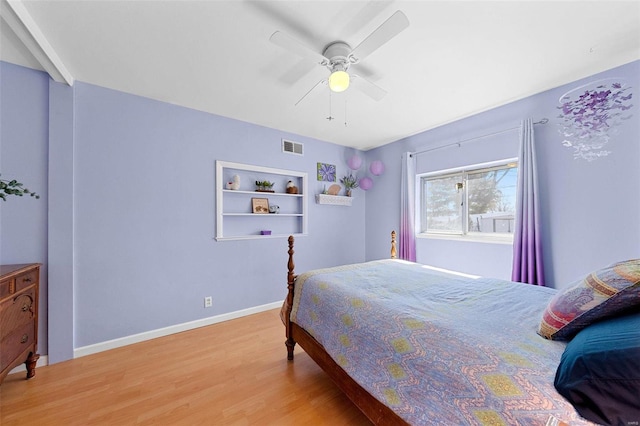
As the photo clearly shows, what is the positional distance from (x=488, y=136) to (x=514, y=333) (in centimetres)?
238

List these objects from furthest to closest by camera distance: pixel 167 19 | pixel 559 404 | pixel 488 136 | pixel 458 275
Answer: pixel 488 136
pixel 458 275
pixel 167 19
pixel 559 404

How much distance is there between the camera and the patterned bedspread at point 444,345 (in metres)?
0.78

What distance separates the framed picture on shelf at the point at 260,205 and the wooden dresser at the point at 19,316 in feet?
6.25

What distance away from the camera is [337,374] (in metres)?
1.46

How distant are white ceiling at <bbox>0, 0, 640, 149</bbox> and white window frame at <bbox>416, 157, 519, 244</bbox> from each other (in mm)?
699

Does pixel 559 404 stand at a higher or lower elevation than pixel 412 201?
lower

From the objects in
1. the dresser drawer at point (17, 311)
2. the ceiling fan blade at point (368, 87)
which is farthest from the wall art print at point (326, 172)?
the dresser drawer at point (17, 311)

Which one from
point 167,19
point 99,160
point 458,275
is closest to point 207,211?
point 99,160

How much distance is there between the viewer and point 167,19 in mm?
1460

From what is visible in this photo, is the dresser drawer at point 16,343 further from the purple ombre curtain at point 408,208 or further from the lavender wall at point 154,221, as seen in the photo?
the purple ombre curtain at point 408,208

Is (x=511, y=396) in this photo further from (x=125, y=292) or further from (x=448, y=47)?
(x=125, y=292)

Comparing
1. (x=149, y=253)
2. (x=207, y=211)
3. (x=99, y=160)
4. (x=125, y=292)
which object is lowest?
(x=125, y=292)

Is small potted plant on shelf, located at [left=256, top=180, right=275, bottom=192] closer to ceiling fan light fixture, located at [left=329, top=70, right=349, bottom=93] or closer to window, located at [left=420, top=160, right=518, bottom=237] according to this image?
ceiling fan light fixture, located at [left=329, top=70, right=349, bottom=93]

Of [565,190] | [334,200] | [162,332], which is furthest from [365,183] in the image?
[162,332]
